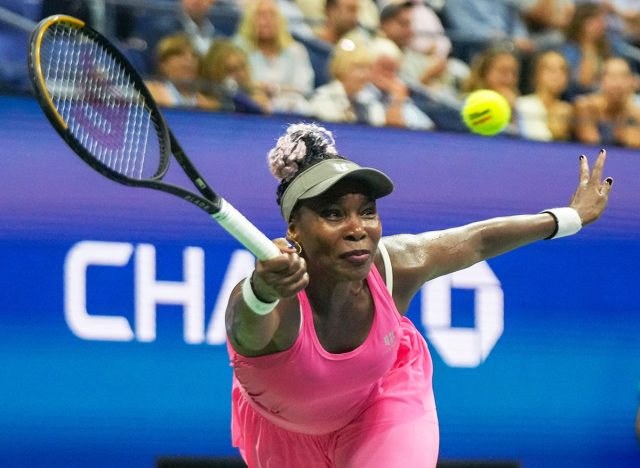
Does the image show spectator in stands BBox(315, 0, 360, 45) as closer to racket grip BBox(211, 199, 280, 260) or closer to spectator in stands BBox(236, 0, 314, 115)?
spectator in stands BBox(236, 0, 314, 115)

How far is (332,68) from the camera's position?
586cm

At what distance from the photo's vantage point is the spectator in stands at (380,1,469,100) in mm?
6141

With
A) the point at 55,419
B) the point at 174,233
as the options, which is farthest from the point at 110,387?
the point at 174,233

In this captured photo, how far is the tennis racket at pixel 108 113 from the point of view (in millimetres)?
2893

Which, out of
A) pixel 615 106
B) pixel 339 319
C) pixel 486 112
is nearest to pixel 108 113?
pixel 339 319

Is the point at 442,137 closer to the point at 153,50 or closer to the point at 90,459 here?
the point at 153,50

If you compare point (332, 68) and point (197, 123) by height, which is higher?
point (332, 68)

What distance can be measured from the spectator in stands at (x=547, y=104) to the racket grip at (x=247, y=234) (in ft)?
11.5

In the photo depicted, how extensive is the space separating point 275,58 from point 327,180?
2598 millimetres

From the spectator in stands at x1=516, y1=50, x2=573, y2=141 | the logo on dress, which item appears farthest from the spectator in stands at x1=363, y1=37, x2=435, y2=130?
the logo on dress

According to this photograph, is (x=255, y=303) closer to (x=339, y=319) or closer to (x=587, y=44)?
(x=339, y=319)

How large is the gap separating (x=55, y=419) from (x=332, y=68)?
7.27ft

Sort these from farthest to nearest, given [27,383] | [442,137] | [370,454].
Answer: [442,137], [27,383], [370,454]

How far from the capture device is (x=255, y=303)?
303 cm
